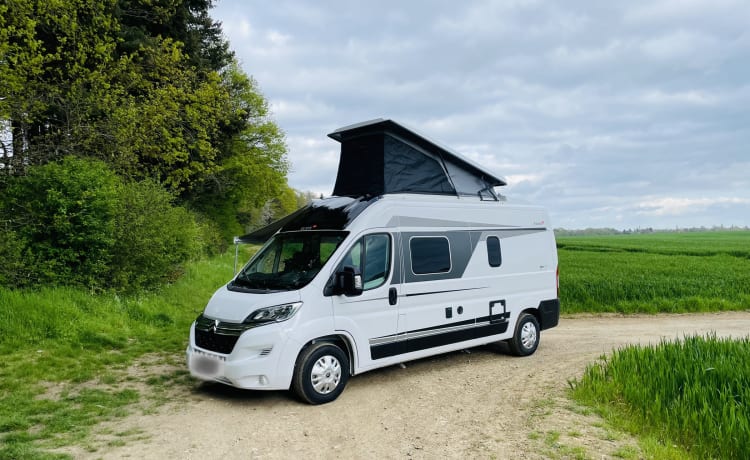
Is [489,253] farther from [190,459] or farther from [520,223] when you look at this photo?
[190,459]

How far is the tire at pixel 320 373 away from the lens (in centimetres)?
595

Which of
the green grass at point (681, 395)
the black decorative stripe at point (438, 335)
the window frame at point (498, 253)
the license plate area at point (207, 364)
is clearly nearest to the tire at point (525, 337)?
the black decorative stripe at point (438, 335)

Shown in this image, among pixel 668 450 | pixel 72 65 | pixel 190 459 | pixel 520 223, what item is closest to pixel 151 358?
pixel 190 459

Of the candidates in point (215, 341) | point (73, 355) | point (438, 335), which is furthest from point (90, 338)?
point (438, 335)

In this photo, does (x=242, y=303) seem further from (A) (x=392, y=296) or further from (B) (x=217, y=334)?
(A) (x=392, y=296)

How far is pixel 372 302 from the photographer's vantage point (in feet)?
21.9

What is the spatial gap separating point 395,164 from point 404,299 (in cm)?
219

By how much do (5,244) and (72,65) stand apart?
18.7 ft

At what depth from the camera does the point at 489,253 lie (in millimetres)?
8367

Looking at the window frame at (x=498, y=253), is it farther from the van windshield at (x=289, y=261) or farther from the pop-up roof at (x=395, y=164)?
the van windshield at (x=289, y=261)

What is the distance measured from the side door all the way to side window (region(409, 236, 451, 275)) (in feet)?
1.31

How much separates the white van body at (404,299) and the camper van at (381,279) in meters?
0.02

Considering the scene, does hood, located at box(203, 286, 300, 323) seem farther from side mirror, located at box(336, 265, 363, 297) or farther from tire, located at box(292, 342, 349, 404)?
tire, located at box(292, 342, 349, 404)

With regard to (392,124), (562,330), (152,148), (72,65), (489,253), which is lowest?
(562,330)
